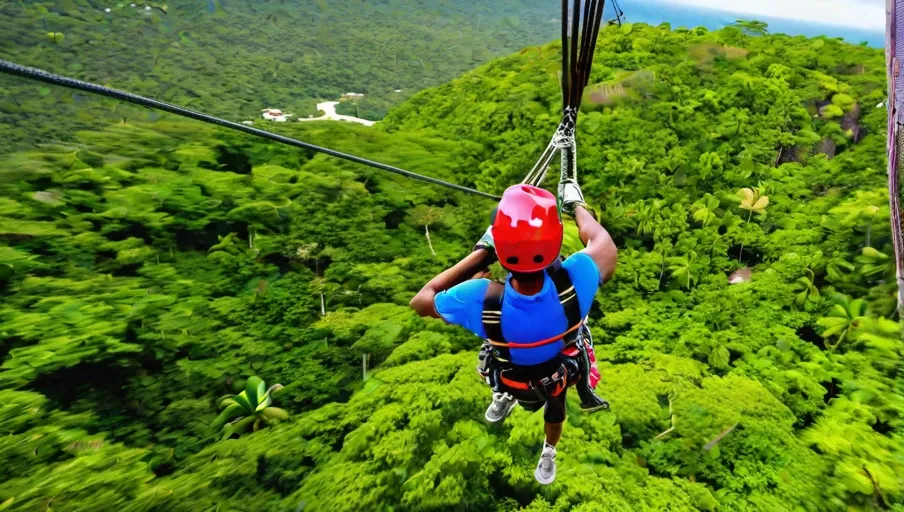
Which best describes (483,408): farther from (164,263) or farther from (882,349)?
(164,263)

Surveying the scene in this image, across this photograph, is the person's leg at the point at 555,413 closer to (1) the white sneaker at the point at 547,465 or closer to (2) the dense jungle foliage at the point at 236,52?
(1) the white sneaker at the point at 547,465

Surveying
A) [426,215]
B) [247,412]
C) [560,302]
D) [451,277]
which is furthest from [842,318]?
[247,412]

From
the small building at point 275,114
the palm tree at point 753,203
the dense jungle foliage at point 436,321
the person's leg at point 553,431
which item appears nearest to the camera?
the person's leg at point 553,431

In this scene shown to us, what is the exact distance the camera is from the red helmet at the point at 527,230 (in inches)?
67.6

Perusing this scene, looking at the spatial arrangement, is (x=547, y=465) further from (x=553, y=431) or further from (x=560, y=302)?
(x=560, y=302)

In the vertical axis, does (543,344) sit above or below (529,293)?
below

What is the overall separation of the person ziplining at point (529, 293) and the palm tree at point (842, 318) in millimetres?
4539

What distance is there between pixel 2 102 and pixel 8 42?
1632 cm

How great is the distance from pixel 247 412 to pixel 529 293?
409 centimetres

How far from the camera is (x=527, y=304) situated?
193 centimetres

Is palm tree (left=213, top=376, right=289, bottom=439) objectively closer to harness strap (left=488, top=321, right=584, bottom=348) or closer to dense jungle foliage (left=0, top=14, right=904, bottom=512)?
dense jungle foliage (left=0, top=14, right=904, bottom=512)

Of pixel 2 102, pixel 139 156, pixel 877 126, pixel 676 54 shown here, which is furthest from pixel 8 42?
pixel 877 126

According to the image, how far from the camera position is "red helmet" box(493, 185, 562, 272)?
1.72 m

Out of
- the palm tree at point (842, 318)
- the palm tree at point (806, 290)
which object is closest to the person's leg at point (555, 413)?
the palm tree at point (842, 318)
